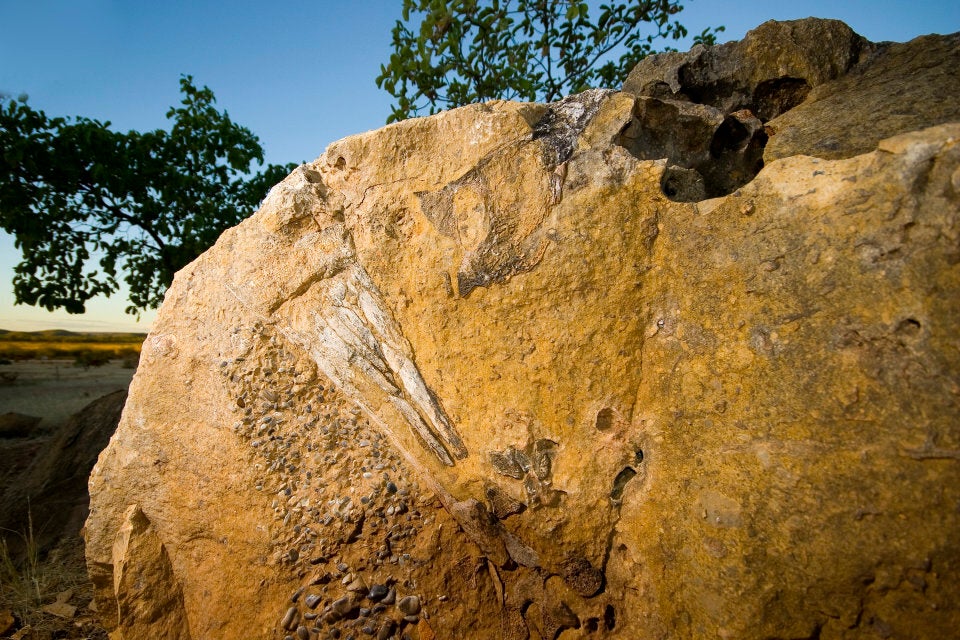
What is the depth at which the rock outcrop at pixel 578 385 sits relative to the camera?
1.40 metres

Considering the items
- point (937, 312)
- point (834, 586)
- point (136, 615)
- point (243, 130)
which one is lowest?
point (136, 615)

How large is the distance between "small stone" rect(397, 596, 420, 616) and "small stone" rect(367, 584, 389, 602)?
0.23ft

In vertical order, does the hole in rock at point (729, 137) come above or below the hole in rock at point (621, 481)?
above

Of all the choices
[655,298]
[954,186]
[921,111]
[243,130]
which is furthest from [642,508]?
[243,130]

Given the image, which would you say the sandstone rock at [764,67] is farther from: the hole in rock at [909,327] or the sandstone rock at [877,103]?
the hole in rock at [909,327]

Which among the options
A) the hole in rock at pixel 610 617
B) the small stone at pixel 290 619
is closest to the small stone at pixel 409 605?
the small stone at pixel 290 619

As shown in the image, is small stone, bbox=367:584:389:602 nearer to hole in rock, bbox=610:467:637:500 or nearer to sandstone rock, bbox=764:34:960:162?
hole in rock, bbox=610:467:637:500

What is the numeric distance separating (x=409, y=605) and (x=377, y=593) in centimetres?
13

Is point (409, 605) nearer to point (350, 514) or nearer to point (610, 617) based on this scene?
point (350, 514)

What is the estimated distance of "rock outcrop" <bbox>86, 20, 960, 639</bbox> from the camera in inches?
55.1

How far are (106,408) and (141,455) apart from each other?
123 inches

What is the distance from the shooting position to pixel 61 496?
4125 mm

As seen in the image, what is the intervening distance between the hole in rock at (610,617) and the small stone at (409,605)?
699mm

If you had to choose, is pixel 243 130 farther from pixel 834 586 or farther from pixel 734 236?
pixel 834 586
